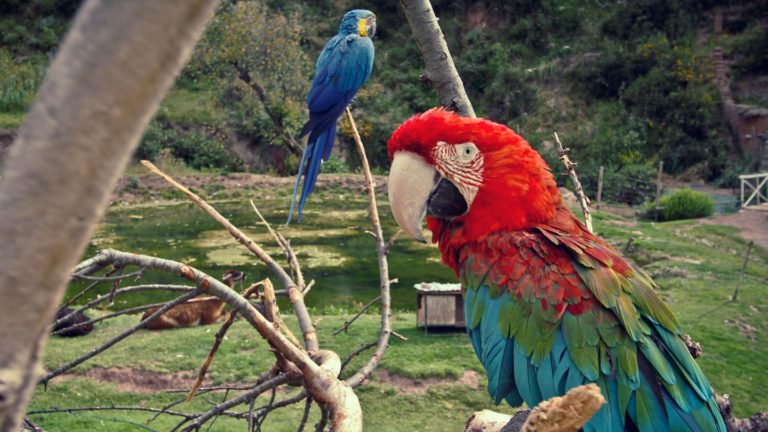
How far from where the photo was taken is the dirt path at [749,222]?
23.7 ft

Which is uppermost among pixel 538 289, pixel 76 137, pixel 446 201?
pixel 76 137

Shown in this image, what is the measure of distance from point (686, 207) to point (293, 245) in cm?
499

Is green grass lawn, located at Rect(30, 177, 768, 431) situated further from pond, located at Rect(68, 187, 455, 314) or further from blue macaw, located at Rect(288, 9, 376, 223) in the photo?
blue macaw, located at Rect(288, 9, 376, 223)

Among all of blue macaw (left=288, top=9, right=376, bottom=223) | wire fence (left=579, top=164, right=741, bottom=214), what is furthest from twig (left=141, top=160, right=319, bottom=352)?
wire fence (left=579, top=164, right=741, bottom=214)

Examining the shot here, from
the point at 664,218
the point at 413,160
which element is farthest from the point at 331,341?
the point at 664,218

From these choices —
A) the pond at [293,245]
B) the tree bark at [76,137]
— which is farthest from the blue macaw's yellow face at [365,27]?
the pond at [293,245]

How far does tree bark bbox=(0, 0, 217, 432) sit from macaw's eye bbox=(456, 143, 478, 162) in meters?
1.06

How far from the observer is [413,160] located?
130 centimetres

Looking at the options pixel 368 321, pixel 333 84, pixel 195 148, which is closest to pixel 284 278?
pixel 333 84

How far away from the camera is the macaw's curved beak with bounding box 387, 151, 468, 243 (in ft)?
4.26

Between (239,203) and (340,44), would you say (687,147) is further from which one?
(340,44)

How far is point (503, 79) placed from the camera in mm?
12922

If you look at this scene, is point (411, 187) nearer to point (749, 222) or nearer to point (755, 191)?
point (749, 222)

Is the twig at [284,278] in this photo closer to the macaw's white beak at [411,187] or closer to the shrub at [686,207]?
the macaw's white beak at [411,187]
